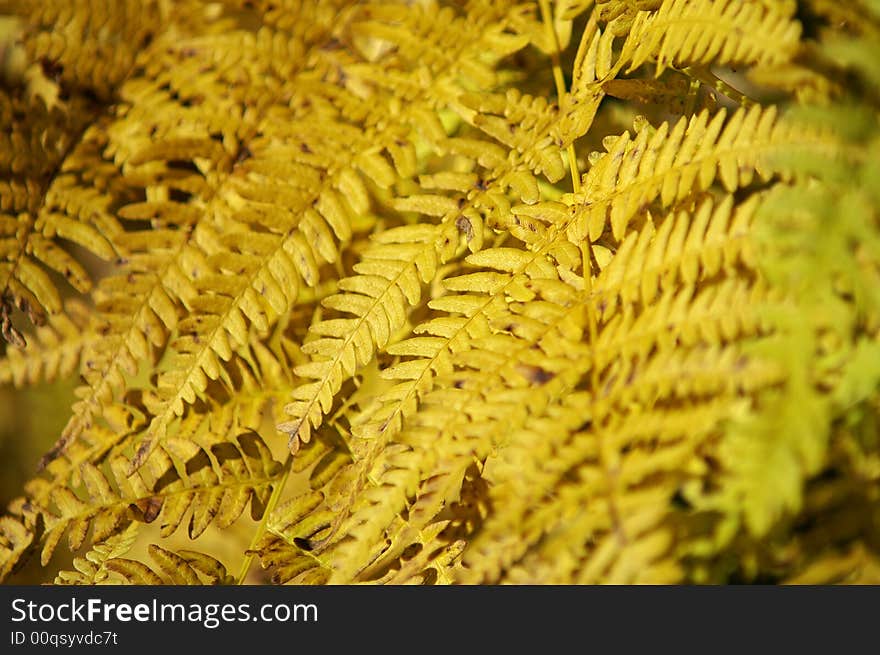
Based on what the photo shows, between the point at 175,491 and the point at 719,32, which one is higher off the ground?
the point at 719,32

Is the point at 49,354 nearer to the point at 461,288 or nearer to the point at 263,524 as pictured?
the point at 263,524

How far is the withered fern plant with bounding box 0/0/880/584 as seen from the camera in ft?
2.59

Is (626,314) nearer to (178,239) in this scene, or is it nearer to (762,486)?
(762,486)

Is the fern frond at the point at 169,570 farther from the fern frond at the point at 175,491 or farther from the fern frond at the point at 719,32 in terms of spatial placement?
the fern frond at the point at 719,32

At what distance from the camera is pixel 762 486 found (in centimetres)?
67

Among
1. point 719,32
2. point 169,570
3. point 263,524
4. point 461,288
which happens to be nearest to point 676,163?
point 719,32

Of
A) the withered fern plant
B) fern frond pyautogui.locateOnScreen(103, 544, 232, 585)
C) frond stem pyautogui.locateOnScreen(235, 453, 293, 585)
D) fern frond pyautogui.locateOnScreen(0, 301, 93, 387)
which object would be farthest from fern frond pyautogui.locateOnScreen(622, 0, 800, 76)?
fern frond pyautogui.locateOnScreen(0, 301, 93, 387)

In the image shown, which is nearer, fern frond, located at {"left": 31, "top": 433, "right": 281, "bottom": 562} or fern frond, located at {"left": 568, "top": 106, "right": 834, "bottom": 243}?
fern frond, located at {"left": 568, "top": 106, "right": 834, "bottom": 243}

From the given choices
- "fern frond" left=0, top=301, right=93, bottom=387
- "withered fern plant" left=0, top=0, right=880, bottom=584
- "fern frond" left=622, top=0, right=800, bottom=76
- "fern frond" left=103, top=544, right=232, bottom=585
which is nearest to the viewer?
"withered fern plant" left=0, top=0, right=880, bottom=584

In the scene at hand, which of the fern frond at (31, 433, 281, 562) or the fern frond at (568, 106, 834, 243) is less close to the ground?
Result: the fern frond at (568, 106, 834, 243)

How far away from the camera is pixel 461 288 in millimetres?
1146

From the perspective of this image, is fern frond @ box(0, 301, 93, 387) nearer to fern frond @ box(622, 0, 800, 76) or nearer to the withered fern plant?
the withered fern plant

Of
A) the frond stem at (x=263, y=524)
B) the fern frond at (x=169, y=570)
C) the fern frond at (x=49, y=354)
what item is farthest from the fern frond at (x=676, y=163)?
the fern frond at (x=49, y=354)
